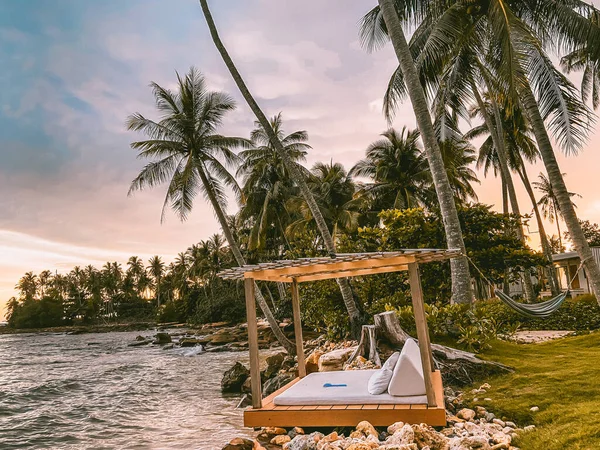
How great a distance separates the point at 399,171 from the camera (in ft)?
76.1

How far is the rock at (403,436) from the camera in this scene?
402 cm

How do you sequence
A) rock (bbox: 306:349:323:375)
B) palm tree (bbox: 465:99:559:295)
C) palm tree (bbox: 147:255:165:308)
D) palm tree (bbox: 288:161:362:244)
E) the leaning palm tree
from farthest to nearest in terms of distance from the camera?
1. palm tree (bbox: 147:255:165:308)
2. palm tree (bbox: 288:161:362:244)
3. palm tree (bbox: 465:99:559:295)
4. the leaning palm tree
5. rock (bbox: 306:349:323:375)

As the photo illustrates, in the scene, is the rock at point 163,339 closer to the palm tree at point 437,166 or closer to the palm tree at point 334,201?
the palm tree at point 334,201

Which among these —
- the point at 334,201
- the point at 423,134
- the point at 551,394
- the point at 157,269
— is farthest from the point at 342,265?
the point at 157,269

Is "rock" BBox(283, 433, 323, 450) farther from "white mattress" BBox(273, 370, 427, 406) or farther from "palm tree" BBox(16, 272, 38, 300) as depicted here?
"palm tree" BBox(16, 272, 38, 300)

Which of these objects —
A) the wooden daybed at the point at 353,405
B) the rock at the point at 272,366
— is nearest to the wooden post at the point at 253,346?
the wooden daybed at the point at 353,405

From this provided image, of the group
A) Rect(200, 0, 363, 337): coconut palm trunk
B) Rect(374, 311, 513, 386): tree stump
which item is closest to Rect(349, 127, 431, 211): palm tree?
Rect(200, 0, 363, 337): coconut palm trunk

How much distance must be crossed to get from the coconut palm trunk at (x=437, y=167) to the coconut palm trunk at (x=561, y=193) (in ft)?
6.37

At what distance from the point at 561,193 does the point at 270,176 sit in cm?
1876

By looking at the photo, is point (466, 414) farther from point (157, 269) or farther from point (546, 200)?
point (157, 269)

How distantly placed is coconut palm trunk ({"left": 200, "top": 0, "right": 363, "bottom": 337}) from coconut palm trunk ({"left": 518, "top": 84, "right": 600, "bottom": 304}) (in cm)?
553

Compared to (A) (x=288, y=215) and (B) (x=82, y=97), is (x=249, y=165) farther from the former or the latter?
(B) (x=82, y=97)

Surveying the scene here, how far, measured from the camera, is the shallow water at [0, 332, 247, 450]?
7.14 m

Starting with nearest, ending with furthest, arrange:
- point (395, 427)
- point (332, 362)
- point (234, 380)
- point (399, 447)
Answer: point (399, 447), point (395, 427), point (332, 362), point (234, 380)
